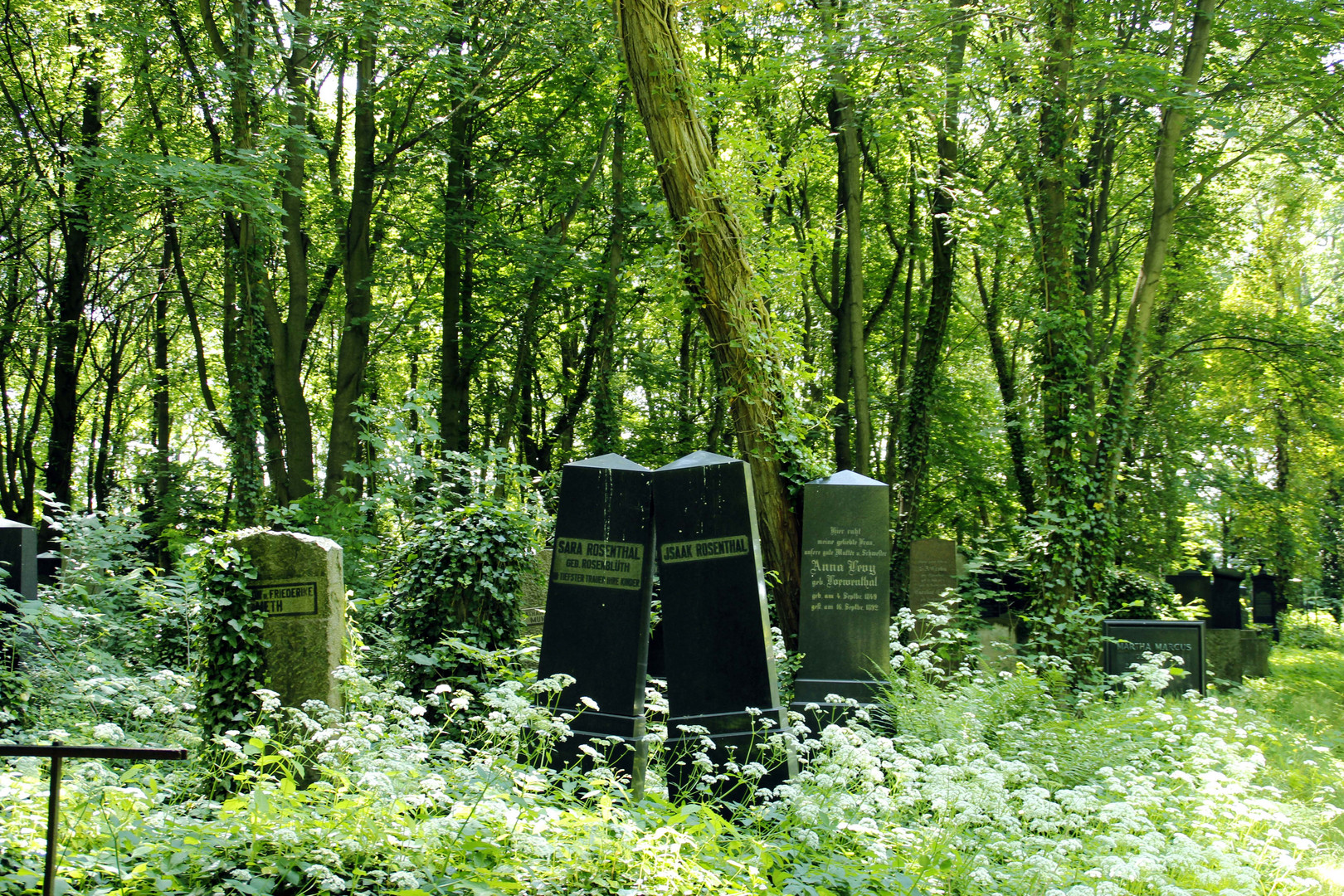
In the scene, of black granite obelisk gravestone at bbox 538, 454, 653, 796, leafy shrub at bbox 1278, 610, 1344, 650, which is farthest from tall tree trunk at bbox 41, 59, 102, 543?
leafy shrub at bbox 1278, 610, 1344, 650

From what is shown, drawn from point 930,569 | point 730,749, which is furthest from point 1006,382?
point 730,749

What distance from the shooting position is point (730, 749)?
17.1 ft

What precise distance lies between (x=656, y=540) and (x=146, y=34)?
1113cm

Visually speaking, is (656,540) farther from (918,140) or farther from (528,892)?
(918,140)

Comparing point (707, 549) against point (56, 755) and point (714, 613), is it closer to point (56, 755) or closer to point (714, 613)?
point (714, 613)

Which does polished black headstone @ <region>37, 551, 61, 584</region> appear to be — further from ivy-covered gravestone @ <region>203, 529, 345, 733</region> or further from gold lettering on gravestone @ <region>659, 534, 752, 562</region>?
gold lettering on gravestone @ <region>659, 534, 752, 562</region>

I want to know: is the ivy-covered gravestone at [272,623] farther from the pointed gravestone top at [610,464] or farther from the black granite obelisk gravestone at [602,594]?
the pointed gravestone top at [610,464]

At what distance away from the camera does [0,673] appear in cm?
567

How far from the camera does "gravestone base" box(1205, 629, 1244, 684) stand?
1281 centimetres

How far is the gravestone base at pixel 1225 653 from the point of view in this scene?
12812mm

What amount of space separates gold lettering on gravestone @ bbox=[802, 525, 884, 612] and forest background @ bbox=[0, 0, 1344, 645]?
1.29 m

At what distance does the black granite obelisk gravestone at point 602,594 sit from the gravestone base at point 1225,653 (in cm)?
1062

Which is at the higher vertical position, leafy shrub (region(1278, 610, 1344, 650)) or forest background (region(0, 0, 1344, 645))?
forest background (region(0, 0, 1344, 645))

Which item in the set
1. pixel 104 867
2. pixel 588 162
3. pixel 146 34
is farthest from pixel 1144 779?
pixel 588 162
